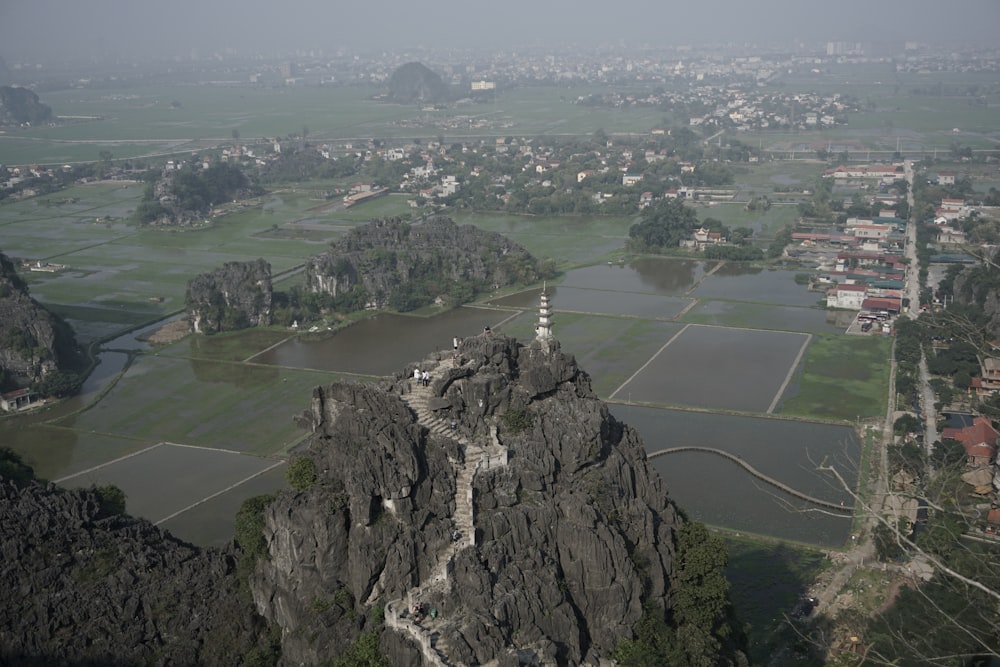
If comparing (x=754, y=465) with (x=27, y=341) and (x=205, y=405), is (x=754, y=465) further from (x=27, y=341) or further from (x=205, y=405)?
(x=27, y=341)

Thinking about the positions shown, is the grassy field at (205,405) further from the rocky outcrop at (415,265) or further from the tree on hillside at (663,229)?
the tree on hillside at (663,229)

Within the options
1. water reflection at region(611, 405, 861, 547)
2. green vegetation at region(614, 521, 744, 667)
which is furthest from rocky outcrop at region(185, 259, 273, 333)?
green vegetation at region(614, 521, 744, 667)

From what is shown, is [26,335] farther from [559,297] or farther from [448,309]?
[559,297]

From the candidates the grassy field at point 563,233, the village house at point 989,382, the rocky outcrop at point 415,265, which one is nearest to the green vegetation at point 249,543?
the village house at point 989,382

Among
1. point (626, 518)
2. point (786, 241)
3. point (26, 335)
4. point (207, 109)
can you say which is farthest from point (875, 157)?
point (207, 109)

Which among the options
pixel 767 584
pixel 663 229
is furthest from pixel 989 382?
pixel 663 229
